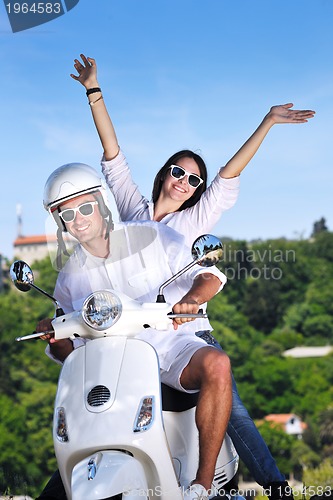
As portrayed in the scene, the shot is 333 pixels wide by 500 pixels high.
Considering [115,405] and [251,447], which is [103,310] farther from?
[251,447]

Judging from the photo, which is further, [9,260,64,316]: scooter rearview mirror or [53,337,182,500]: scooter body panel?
[9,260,64,316]: scooter rearview mirror

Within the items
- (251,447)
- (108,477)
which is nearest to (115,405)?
(108,477)

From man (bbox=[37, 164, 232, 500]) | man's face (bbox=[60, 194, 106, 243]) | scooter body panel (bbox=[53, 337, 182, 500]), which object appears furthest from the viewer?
man's face (bbox=[60, 194, 106, 243])

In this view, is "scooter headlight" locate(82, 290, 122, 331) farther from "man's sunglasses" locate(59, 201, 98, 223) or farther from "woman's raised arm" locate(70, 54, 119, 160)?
"woman's raised arm" locate(70, 54, 119, 160)

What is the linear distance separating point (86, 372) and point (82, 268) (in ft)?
1.59

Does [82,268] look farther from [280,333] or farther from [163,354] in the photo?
[280,333]

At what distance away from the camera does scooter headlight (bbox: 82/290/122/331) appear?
3.06 metres

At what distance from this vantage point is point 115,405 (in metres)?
2.97

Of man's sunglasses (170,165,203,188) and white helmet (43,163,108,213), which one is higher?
white helmet (43,163,108,213)

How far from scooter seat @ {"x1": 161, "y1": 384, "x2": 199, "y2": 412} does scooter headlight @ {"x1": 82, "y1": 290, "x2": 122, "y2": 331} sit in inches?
14.9

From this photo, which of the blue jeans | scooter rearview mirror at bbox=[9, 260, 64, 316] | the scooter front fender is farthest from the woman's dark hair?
the scooter front fender

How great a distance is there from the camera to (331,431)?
53875 millimetres

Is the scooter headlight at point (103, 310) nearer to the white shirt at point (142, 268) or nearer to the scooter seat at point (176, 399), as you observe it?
the white shirt at point (142, 268)

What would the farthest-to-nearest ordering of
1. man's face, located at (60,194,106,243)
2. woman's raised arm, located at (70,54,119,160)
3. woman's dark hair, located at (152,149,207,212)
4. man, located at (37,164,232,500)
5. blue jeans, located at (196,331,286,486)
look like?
woman's dark hair, located at (152,149,207,212), woman's raised arm, located at (70,54,119,160), blue jeans, located at (196,331,286,486), man's face, located at (60,194,106,243), man, located at (37,164,232,500)
